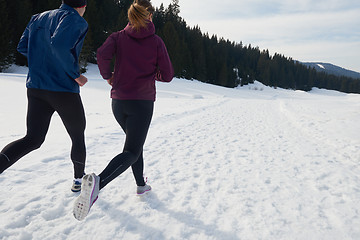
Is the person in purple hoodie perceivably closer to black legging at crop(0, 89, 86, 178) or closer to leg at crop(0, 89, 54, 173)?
black legging at crop(0, 89, 86, 178)

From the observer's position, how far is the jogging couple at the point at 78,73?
1899 mm

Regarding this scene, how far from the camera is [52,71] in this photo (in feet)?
6.48

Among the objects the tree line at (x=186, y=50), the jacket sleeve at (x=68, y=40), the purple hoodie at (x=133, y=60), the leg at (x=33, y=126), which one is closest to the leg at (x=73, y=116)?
the leg at (x=33, y=126)

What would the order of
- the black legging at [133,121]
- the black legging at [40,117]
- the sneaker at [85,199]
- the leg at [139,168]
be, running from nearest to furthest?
the sneaker at [85,199]
the black legging at [40,117]
the black legging at [133,121]
the leg at [139,168]

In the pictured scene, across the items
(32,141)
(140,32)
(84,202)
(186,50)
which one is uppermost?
(186,50)

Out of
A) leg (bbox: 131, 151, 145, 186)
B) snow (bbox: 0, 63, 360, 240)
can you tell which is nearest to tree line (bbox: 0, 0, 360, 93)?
snow (bbox: 0, 63, 360, 240)

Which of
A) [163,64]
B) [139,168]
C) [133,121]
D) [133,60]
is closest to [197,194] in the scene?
[139,168]

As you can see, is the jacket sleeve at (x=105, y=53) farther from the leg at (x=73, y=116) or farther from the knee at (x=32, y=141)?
the knee at (x=32, y=141)

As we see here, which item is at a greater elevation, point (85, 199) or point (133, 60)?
point (133, 60)

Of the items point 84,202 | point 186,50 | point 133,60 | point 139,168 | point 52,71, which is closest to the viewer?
point 84,202

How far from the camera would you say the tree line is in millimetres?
28784

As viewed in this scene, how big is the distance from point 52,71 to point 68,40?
1.10ft

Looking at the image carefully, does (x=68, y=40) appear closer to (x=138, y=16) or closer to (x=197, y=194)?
(x=138, y=16)

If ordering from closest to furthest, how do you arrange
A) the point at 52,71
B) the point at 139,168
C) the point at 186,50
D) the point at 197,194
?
the point at 52,71 < the point at 139,168 < the point at 197,194 < the point at 186,50
